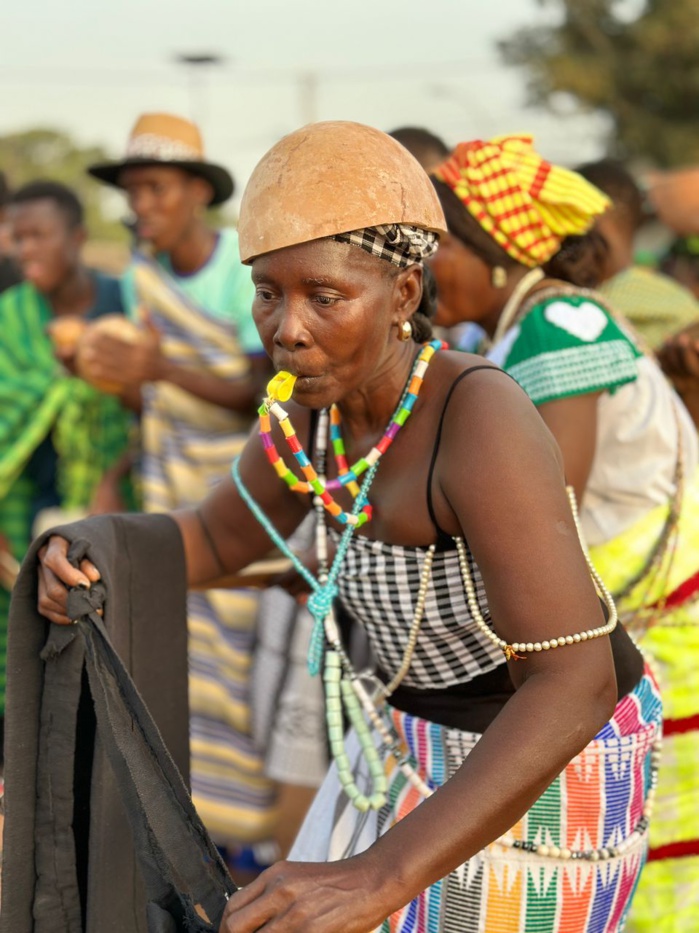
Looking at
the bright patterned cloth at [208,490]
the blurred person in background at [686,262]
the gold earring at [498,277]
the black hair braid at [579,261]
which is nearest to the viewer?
the gold earring at [498,277]

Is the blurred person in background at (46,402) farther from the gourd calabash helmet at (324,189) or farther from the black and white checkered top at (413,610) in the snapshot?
the gourd calabash helmet at (324,189)

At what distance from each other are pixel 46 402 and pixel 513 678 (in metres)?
3.52

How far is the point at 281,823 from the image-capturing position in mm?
4531

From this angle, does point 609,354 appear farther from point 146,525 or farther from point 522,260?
point 146,525

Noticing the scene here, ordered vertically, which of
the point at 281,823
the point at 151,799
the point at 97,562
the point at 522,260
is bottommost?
the point at 281,823

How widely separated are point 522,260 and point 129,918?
1.65m

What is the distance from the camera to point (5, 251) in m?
6.76

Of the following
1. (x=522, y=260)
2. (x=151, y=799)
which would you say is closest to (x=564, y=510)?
(x=151, y=799)

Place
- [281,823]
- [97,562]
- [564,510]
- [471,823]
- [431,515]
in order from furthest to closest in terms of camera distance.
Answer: [281,823] < [97,562] < [431,515] < [564,510] < [471,823]

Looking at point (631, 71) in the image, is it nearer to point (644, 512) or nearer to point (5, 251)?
point (5, 251)

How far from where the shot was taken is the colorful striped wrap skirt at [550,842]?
2002 millimetres

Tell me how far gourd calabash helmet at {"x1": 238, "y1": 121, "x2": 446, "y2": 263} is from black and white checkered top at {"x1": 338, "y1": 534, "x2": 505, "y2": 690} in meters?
0.52

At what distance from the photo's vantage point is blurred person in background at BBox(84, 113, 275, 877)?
446cm

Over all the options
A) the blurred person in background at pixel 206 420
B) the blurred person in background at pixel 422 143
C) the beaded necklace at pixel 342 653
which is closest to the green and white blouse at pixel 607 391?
the beaded necklace at pixel 342 653
